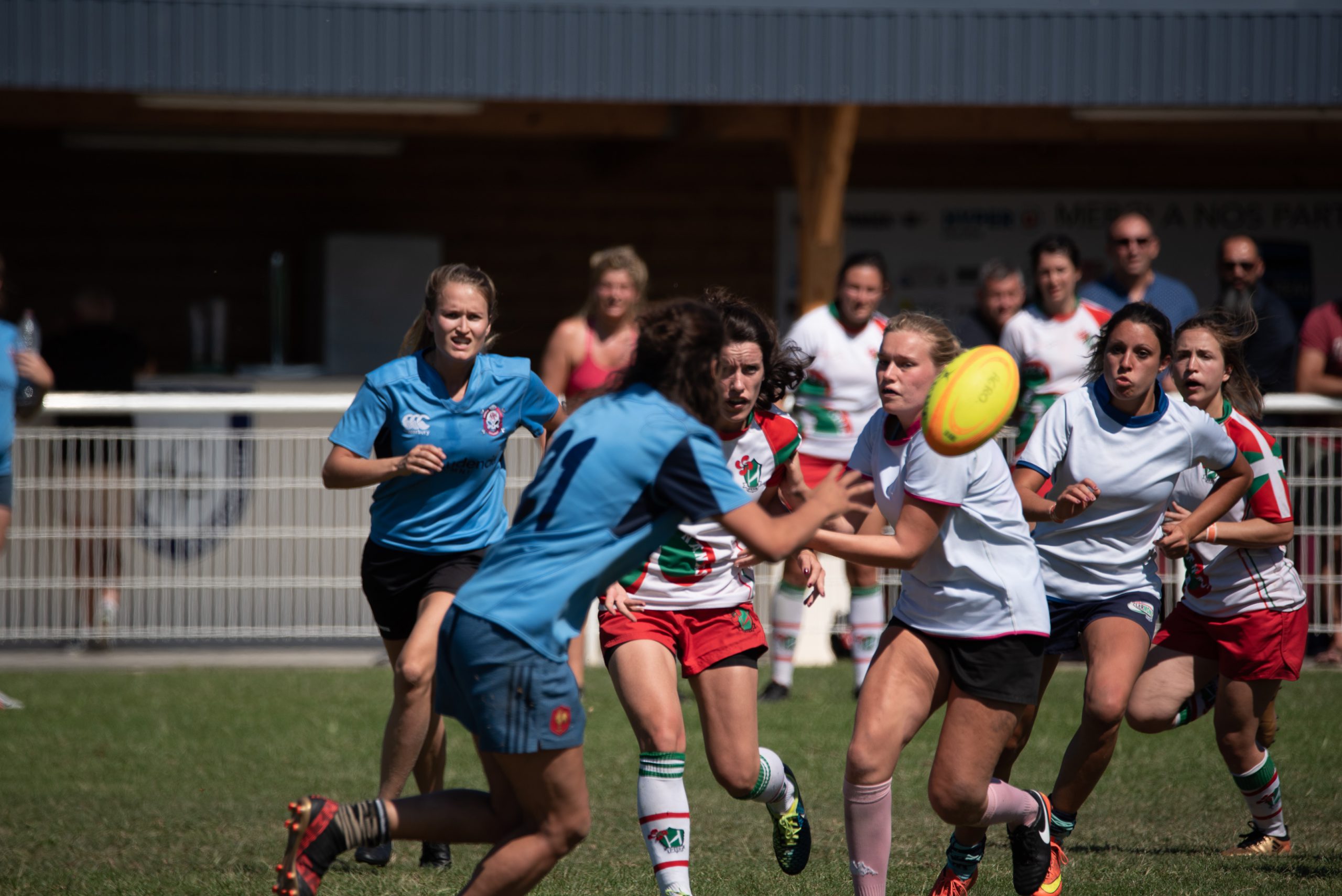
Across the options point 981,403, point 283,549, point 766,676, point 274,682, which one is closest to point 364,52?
point 283,549

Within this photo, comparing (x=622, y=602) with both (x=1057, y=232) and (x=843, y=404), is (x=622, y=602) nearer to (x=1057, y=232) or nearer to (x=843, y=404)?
(x=843, y=404)

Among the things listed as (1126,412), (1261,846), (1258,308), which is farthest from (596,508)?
(1258,308)

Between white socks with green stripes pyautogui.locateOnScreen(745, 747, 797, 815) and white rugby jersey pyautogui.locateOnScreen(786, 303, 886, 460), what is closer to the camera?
white socks with green stripes pyautogui.locateOnScreen(745, 747, 797, 815)

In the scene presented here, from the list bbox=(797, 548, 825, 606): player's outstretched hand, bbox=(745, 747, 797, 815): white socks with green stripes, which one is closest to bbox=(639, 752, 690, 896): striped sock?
bbox=(745, 747, 797, 815): white socks with green stripes

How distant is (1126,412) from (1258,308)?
12.8 ft

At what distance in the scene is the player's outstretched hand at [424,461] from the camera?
4.44 metres

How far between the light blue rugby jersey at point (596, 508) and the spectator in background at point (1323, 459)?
6.00m

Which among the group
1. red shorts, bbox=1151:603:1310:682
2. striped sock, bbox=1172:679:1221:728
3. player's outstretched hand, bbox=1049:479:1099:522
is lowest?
striped sock, bbox=1172:679:1221:728

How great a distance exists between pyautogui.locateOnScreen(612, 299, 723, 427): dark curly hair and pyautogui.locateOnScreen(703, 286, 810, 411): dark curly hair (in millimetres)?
920

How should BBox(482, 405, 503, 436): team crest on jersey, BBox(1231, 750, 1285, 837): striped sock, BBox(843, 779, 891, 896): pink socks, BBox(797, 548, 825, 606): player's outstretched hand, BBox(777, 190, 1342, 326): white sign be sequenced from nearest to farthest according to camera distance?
BBox(843, 779, 891, 896): pink socks → BBox(797, 548, 825, 606): player's outstretched hand → BBox(482, 405, 503, 436): team crest on jersey → BBox(1231, 750, 1285, 837): striped sock → BBox(777, 190, 1342, 326): white sign

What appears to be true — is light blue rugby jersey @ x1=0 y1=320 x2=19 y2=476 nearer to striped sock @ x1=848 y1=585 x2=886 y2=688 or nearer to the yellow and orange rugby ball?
striped sock @ x1=848 y1=585 x2=886 y2=688

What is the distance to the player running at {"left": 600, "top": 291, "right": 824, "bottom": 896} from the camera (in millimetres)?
4195

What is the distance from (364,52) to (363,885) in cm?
622

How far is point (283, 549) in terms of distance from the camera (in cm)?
859
